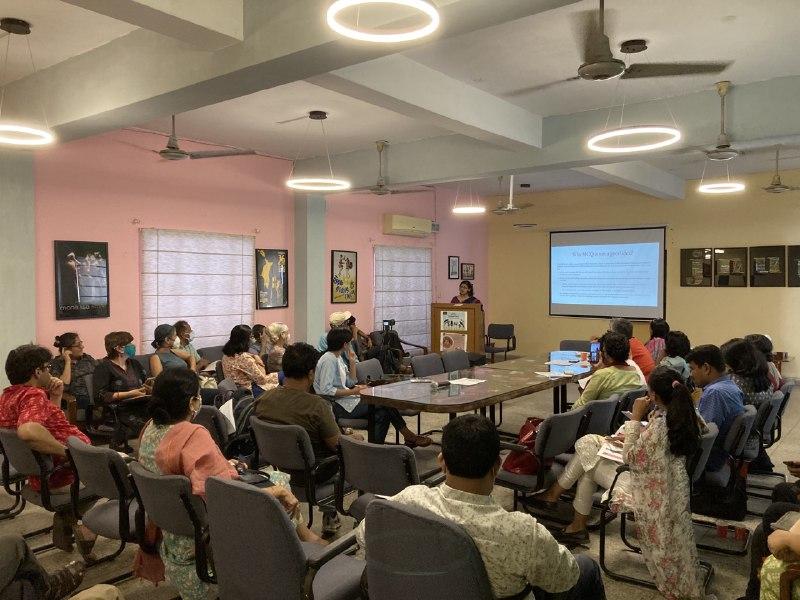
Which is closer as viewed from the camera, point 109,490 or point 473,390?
point 109,490

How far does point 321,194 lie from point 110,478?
6211 millimetres

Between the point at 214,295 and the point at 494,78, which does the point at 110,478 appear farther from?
the point at 214,295

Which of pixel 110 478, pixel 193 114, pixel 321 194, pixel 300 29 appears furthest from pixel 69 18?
pixel 321 194

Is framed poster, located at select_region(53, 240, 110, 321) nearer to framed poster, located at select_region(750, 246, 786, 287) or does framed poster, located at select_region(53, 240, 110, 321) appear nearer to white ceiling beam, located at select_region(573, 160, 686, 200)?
white ceiling beam, located at select_region(573, 160, 686, 200)

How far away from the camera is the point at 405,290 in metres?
10.5

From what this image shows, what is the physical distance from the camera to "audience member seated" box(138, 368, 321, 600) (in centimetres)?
244

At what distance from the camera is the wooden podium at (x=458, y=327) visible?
9.38 m

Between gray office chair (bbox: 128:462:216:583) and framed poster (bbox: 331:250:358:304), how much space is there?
6626mm

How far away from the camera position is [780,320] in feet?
30.9

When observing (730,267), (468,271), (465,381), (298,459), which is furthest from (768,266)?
(298,459)

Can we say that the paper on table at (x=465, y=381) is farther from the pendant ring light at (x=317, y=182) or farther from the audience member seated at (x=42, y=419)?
the audience member seated at (x=42, y=419)

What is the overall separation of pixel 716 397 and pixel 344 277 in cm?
635

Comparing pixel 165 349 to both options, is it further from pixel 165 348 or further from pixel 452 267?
pixel 452 267

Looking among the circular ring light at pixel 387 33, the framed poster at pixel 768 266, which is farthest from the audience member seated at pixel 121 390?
the framed poster at pixel 768 266
